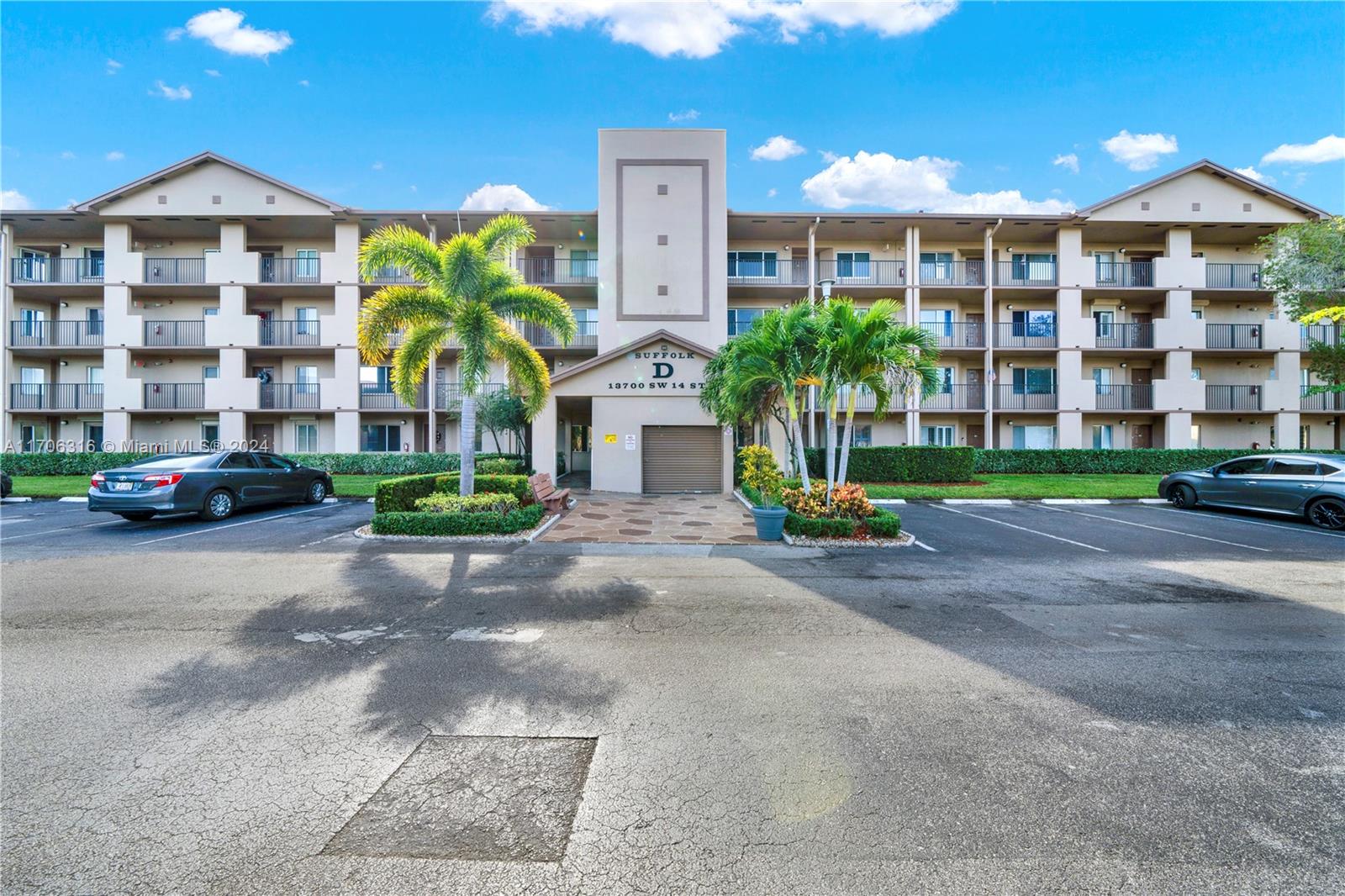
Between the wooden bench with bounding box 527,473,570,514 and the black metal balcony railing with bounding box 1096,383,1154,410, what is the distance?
81.1 feet

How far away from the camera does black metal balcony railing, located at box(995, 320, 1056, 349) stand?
25.5 meters

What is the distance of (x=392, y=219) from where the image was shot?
24.0m

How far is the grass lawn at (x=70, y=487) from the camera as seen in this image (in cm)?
1759

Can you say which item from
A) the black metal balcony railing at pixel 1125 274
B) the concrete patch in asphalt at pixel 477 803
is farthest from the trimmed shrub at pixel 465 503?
the black metal balcony railing at pixel 1125 274

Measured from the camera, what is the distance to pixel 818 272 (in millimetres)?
26078

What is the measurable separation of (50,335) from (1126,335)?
47948 millimetres

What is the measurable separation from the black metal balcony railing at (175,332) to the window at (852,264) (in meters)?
28.4

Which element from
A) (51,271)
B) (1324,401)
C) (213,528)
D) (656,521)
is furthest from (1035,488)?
(51,271)

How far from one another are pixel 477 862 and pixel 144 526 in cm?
1432

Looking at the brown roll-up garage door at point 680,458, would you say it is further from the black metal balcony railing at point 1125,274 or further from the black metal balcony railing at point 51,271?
the black metal balcony railing at point 51,271

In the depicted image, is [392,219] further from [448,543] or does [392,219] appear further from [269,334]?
[448,543]

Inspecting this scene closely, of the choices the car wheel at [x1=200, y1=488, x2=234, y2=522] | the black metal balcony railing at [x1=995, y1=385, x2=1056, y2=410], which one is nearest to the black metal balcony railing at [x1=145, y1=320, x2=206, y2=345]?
the car wheel at [x1=200, y1=488, x2=234, y2=522]

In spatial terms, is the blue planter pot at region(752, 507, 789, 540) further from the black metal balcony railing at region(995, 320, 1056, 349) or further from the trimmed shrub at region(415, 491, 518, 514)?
the black metal balcony railing at region(995, 320, 1056, 349)

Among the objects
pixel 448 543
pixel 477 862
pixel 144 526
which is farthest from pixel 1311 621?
pixel 144 526
